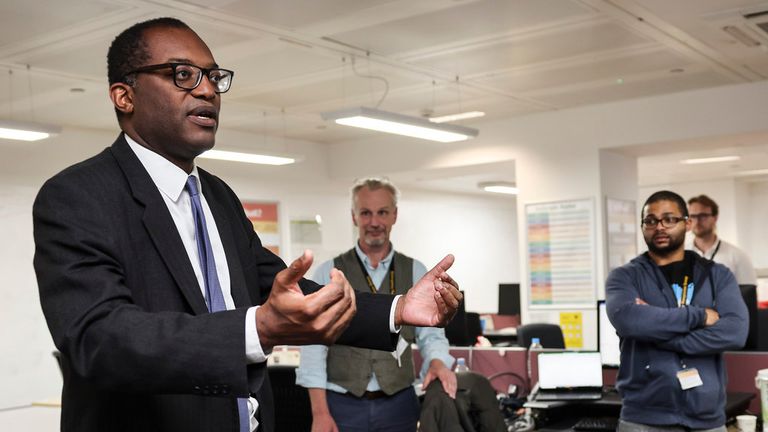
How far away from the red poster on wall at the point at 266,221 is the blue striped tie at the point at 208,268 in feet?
26.1

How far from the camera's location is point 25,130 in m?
5.99

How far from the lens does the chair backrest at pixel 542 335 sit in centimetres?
666

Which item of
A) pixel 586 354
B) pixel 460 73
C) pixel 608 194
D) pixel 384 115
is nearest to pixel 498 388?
pixel 586 354

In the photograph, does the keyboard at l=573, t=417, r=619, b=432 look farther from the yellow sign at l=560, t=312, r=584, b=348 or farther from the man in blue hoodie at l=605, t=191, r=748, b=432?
the yellow sign at l=560, t=312, r=584, b=348

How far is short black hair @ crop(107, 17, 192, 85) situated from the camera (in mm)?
1377

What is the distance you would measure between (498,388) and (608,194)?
366 centimetres

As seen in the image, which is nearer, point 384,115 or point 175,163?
point 175,163

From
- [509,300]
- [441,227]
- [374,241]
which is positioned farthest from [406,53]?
[441,227]

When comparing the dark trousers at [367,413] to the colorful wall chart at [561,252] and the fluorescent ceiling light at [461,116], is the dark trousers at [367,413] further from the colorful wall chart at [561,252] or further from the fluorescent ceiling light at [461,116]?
the fluorescent ceiling light at [461,116]

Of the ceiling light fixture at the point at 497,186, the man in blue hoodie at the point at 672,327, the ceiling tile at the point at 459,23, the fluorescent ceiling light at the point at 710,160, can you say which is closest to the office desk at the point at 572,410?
the man in blue hoodie at the point at 672,327

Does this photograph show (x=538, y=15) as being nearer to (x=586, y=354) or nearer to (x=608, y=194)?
(x=586, y=354)

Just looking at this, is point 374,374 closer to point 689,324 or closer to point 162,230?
point 689,324

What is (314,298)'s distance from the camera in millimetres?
1060

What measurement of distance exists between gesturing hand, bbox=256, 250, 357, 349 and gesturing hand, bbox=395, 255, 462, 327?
0.32 metres
